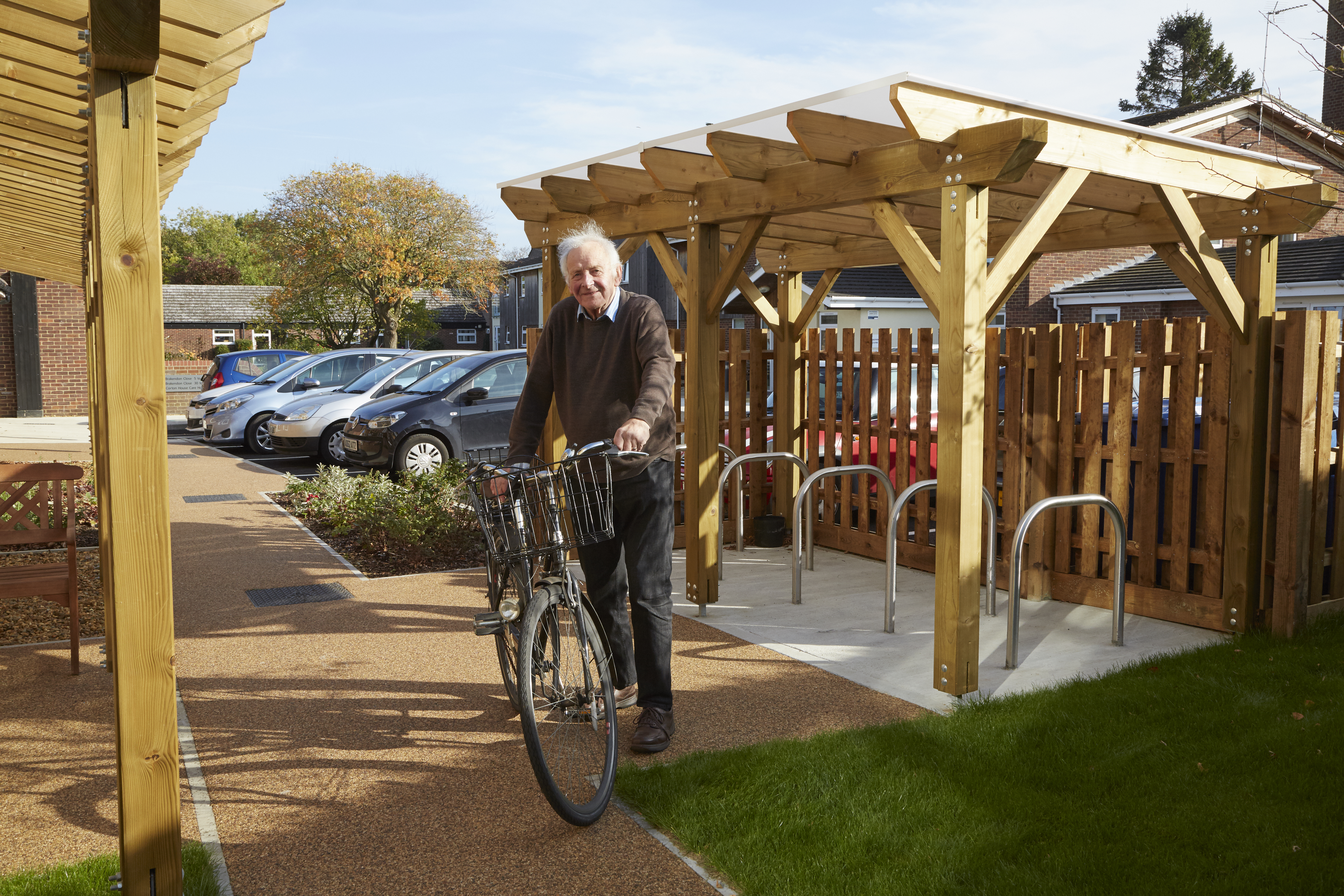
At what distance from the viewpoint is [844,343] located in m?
8.95

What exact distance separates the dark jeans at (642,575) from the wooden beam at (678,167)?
2.75 meters

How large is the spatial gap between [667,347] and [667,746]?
5.52ft

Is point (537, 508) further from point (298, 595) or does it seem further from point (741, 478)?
point (741, 478)

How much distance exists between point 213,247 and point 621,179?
88.5m

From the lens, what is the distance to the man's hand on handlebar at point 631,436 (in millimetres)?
3721

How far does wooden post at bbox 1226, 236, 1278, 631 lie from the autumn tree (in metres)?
34.3

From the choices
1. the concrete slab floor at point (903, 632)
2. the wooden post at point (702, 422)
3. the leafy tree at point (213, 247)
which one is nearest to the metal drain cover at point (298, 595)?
the concrete slab floor at point (903, 632)

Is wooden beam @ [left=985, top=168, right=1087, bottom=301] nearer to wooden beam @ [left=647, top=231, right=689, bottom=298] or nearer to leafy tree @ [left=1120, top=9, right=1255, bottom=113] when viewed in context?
wooden beam @ [left=647, top=231, right=689, bottom=298]

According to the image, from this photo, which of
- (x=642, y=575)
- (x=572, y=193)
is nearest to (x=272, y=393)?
(x=572, y=193)

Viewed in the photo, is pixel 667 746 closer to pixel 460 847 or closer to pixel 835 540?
pixel 460 847

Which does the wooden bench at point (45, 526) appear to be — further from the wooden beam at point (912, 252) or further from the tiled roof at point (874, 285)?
the tiled roof at point (874, 285)

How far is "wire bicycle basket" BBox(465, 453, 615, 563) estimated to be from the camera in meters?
3.79

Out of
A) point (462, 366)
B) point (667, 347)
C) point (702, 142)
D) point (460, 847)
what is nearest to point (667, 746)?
point (460, 847)

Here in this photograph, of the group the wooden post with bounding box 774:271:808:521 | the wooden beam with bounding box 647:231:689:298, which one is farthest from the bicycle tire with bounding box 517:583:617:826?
the wooden post with bounding box 774:271:808:521
